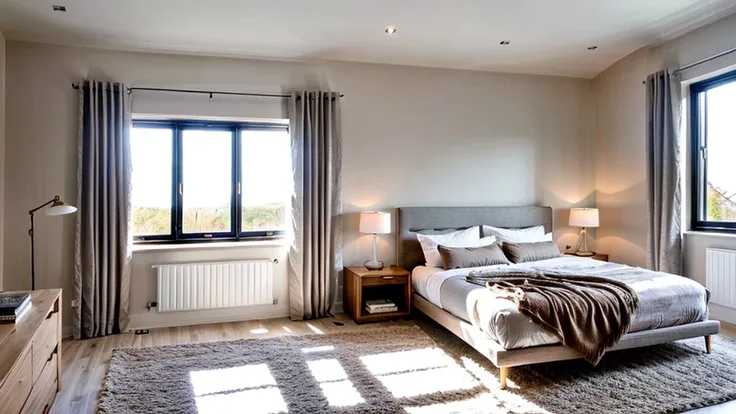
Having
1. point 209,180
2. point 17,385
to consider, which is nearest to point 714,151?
point 209,180

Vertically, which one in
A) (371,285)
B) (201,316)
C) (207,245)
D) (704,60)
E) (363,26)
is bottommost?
(201,316)

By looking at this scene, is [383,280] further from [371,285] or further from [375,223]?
[375,223]

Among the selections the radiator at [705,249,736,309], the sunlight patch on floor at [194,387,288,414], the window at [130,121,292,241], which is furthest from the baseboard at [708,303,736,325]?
the window at [130,121,292,241]

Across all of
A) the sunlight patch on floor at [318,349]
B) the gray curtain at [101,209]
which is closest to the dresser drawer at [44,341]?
the gray curtain at [101,209]

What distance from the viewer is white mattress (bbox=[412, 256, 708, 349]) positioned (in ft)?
9.18

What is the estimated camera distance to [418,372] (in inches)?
121

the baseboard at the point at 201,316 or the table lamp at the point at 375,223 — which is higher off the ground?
the table lamp at the point at 375,223

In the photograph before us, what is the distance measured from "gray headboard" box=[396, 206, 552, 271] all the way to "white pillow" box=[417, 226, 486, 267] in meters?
0.13

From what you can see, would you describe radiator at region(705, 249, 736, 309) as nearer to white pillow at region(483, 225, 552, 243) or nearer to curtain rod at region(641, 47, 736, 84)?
white pillow at region(483, 225, 552, 243)


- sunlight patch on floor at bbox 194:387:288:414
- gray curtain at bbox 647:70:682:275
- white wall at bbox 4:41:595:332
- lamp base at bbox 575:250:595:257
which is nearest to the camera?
sunlight patch on floor at bbox 194:387:288:414

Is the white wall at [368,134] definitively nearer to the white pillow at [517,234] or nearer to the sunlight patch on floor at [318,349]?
the white pillow at [517,234]

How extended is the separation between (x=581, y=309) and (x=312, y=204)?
2.61 metres

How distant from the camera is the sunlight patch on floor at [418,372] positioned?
9.24 feet

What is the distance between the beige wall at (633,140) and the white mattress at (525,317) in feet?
3.96
